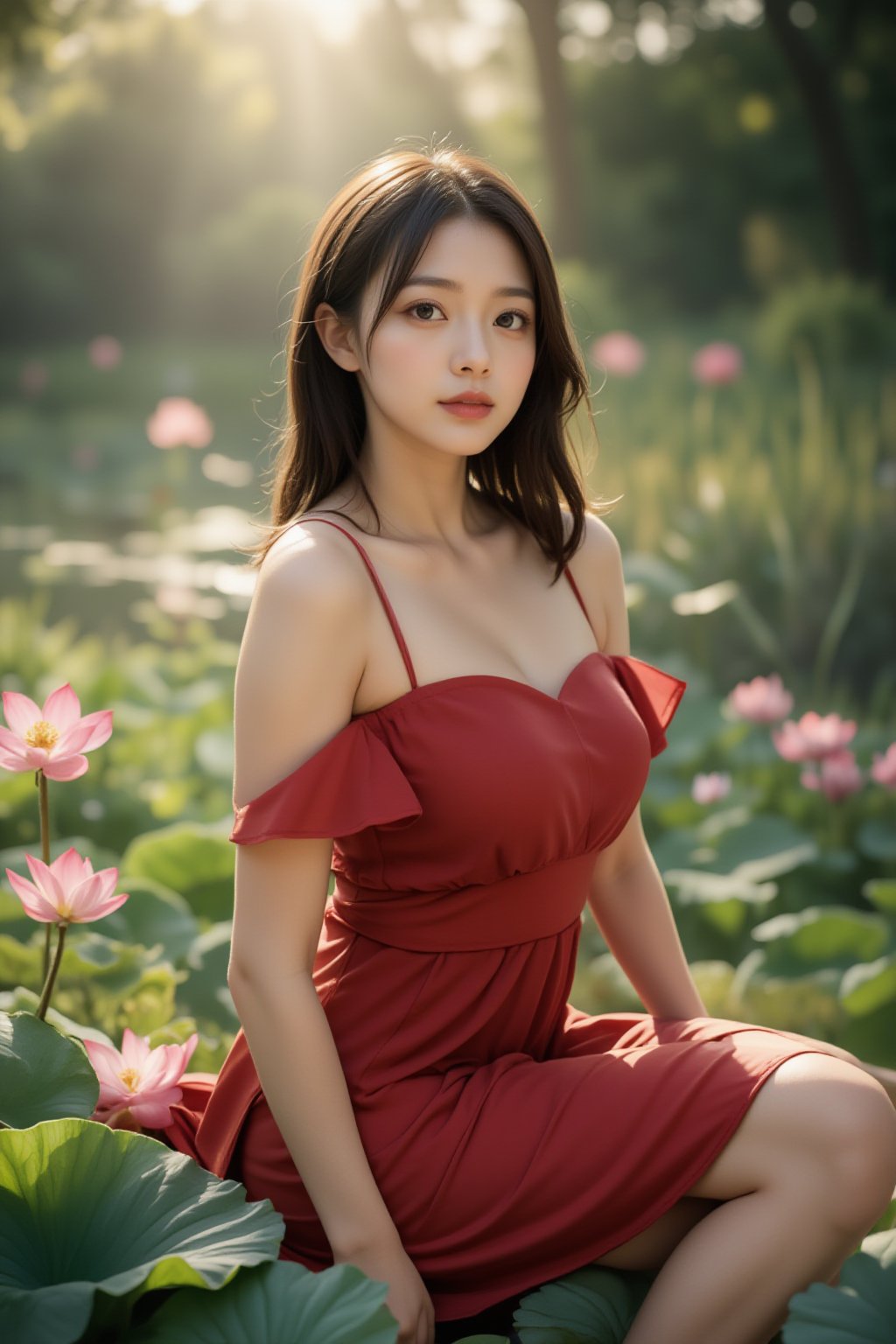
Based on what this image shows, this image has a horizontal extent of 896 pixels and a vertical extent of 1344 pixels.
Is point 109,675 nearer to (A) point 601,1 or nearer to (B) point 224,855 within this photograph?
(B) point 224,855

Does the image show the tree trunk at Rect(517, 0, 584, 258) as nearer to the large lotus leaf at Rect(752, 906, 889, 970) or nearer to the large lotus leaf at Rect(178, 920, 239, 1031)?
the large lotus leaf at Rect(752, 906, 889, 970)

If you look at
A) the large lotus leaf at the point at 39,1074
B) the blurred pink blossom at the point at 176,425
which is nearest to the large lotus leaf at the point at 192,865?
the large lotus leaf at the point at 39,1074

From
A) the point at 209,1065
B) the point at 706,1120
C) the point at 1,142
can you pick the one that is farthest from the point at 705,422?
the point at 1,142

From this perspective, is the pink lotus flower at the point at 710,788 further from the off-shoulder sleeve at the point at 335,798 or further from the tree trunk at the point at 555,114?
the tree trunk at the point at 555,114

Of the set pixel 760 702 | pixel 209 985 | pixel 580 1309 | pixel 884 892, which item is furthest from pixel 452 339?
pixel 760 702

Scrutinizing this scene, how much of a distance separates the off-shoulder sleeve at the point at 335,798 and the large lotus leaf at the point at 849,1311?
54 centimetres

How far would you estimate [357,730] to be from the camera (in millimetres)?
1409

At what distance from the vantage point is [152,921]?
222 centimetres

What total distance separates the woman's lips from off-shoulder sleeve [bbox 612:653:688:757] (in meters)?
0.35

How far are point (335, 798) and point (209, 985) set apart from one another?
0.86m

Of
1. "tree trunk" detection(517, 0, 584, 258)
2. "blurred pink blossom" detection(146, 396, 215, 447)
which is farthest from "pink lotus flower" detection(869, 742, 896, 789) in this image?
"tree trunk" detection(517, 0, 584, 258)

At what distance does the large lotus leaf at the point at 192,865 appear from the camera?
8.19ft

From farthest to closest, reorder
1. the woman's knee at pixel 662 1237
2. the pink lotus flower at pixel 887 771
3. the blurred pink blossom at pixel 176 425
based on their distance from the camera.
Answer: the blurred pink blossom at pixel 176 425
the pink lotus flower at pixel 887 771
the woman's knee at pixel 662 1237

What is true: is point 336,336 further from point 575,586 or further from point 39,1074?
point 39,1074
